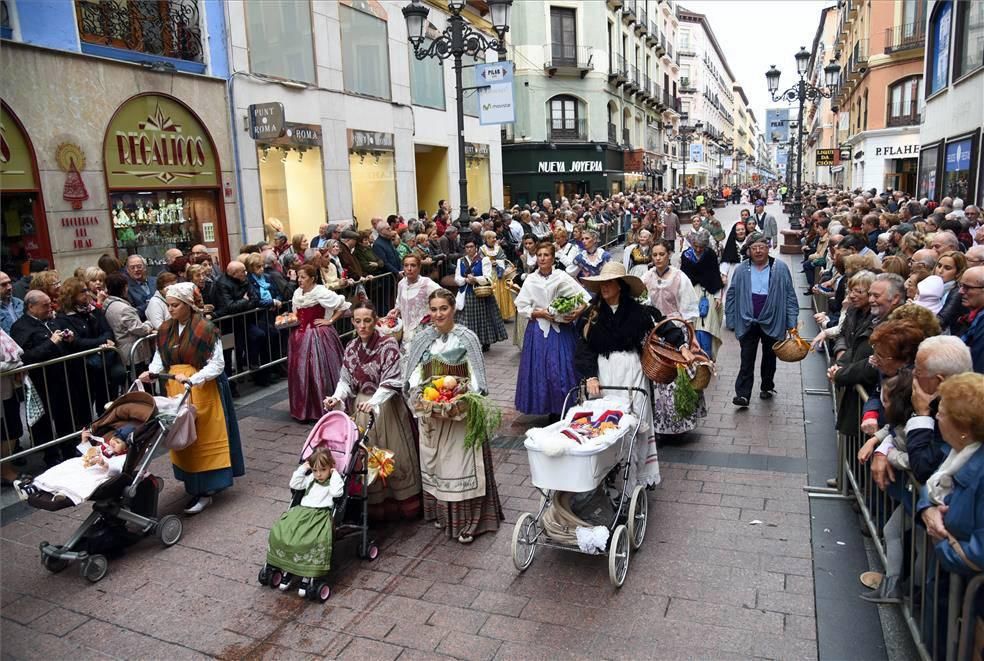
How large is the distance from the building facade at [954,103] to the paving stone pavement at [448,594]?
1330 centimetres

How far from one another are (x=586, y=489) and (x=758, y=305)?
4657 mm

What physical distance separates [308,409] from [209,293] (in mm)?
2113

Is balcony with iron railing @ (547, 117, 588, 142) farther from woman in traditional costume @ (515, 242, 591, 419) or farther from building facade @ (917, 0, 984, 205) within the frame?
woman in traditional costume @ (515, 242, 591, 419)

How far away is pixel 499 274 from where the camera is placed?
39.8ft

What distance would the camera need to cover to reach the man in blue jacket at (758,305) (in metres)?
8.12

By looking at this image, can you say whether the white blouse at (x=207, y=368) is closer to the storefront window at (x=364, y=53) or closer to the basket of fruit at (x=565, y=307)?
the basket of fruit at (x=565, y=307)

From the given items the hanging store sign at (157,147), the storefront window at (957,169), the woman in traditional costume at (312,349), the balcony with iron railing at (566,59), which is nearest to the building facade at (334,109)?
the hanging store sign at (157,147)

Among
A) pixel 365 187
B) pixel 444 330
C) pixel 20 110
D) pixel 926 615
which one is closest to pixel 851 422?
pixel 926 615

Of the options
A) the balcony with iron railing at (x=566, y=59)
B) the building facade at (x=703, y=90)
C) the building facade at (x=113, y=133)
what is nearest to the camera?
the building facade at (x=113, y=133)

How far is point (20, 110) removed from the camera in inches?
403

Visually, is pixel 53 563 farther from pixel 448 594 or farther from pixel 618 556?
pixel 618 556

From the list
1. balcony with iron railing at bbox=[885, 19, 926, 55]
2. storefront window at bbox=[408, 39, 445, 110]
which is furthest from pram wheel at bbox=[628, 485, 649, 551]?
balcony with iron railing at bbox=[885, 19, 926, 55]

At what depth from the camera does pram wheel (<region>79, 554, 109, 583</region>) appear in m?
5.07

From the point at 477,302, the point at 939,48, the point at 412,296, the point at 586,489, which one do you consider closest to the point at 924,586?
the point at 586,489
